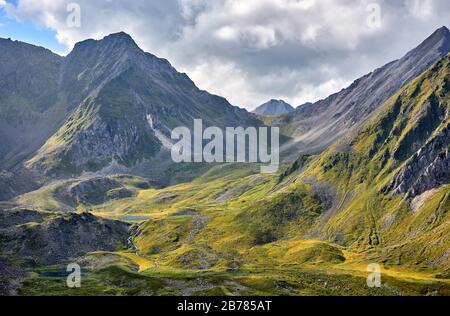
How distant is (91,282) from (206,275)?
4332 cm

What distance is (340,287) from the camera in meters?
178
